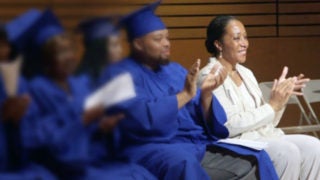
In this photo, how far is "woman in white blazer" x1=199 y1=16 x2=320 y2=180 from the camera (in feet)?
7.72

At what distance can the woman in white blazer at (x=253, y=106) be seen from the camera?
7.72 ft

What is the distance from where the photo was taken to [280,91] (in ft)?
7.59

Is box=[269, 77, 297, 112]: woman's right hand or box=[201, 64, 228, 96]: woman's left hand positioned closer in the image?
box=[201, 64, 228, 96]: woman's left hand

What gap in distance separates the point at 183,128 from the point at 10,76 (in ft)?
5.10

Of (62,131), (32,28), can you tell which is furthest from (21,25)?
(62,131)

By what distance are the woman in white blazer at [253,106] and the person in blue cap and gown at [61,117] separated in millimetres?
1771

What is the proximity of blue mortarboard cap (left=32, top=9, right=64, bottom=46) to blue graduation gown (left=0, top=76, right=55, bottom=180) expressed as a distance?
5 cm

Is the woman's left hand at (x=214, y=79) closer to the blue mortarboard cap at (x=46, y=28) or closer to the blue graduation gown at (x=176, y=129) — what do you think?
the blue graduation gown at (x=176, y=129)

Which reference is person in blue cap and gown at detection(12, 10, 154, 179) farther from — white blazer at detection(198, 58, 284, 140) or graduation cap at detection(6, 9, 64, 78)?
white blazer at detection(198, 58, 284, 140)

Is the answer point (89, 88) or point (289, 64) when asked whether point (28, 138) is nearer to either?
point (89, 88)

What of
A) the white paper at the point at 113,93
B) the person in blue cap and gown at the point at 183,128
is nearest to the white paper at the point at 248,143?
the person in blue cap and gown at the point at 183,128

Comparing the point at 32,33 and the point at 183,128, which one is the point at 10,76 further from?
the point at 183,128

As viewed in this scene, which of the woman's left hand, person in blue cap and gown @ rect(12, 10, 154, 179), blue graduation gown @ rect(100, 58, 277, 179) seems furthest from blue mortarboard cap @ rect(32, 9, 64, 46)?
the woman's left hand

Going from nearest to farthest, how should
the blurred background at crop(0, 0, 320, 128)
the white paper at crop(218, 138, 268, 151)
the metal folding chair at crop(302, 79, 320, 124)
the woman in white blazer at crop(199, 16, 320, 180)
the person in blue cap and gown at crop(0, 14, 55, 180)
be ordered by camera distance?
the person in blue cap and gown at crop(0, 14, 55, 180)
the white paper at crop(218, 138, 268, 151)
the woman in white blazer at crop(199, 16, 320, 180)
the metal folding chair at crop(302, 79, 320, 124)
the blurred background at crop(0, 0, 320, 128)
